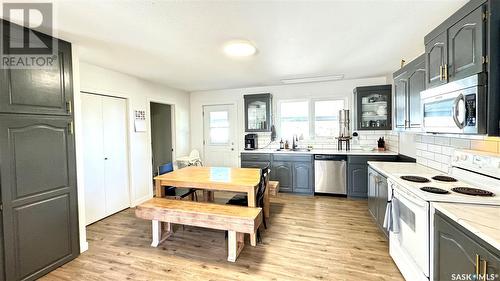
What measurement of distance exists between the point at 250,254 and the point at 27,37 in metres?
3.06

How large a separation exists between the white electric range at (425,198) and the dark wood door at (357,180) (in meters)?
1.80

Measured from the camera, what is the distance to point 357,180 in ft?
13.7

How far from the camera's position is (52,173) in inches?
87.7

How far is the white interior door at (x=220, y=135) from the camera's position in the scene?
552 cm

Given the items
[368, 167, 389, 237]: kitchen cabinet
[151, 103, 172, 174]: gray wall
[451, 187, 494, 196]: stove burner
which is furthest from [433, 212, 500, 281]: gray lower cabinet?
[151, 103, 172, 174]: gray wall

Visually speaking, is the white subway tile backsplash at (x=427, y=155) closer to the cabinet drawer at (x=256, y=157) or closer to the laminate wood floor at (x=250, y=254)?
the laminate wood floor at (x=250, y=254)

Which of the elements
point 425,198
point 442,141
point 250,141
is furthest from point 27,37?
point 442,141

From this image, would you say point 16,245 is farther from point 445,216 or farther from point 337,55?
point 337,55

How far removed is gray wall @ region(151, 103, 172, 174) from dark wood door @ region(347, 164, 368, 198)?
4075mm

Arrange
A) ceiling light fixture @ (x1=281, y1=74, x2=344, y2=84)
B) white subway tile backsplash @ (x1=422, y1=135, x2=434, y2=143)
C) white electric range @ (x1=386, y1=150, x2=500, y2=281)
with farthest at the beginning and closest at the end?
ceiling light fixture @ (x1=281, y1=74, x2=344, y2=84), white subway tile backsplash @ (x1=422, y1=135, x2=434, y2=143), white electric range @ (x1=386, y1=150, x2=500, y2=281)

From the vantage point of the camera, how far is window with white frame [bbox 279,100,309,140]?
5.00 m

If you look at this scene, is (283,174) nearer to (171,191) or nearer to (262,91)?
(262,91)

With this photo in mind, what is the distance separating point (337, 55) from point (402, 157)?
6.73 ft

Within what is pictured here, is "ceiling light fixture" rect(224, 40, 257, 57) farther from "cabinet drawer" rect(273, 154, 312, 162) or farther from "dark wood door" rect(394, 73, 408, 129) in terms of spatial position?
"cabinet drawer" rect(273, 154, 312, 162)
